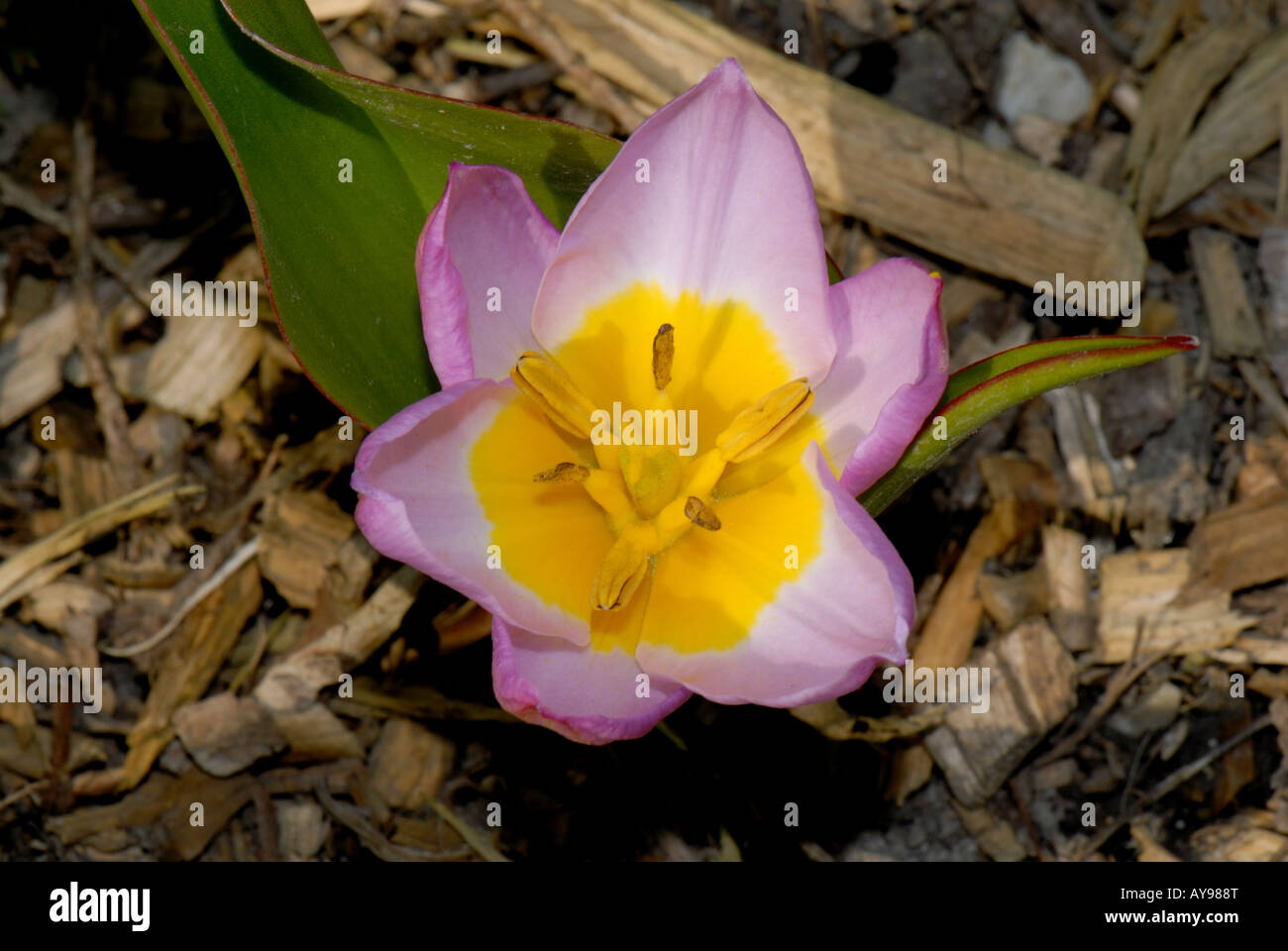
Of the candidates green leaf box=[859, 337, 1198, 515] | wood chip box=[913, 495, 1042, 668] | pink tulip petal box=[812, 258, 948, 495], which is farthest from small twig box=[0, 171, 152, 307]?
wood chip box=[913, 495, 1042, 668]

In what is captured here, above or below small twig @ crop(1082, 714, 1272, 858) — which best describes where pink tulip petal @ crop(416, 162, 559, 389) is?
above

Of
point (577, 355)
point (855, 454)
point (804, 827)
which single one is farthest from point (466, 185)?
point (804, 827)

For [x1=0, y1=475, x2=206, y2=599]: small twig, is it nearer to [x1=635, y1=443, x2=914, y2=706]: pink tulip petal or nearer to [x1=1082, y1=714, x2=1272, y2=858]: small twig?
[x1=635, y1=443, x2=914, y2=706]: pink tulip petal

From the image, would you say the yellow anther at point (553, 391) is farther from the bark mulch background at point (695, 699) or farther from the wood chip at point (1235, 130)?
the wood chip at point (1235, 130)

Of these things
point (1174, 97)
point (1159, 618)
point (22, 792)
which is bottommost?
point (22, 792)

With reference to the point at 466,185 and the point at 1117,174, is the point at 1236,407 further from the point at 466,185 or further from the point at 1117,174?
the point at 466,185

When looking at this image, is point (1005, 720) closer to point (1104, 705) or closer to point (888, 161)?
point (1104, 705)

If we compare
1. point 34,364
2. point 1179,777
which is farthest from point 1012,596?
point 34,364
